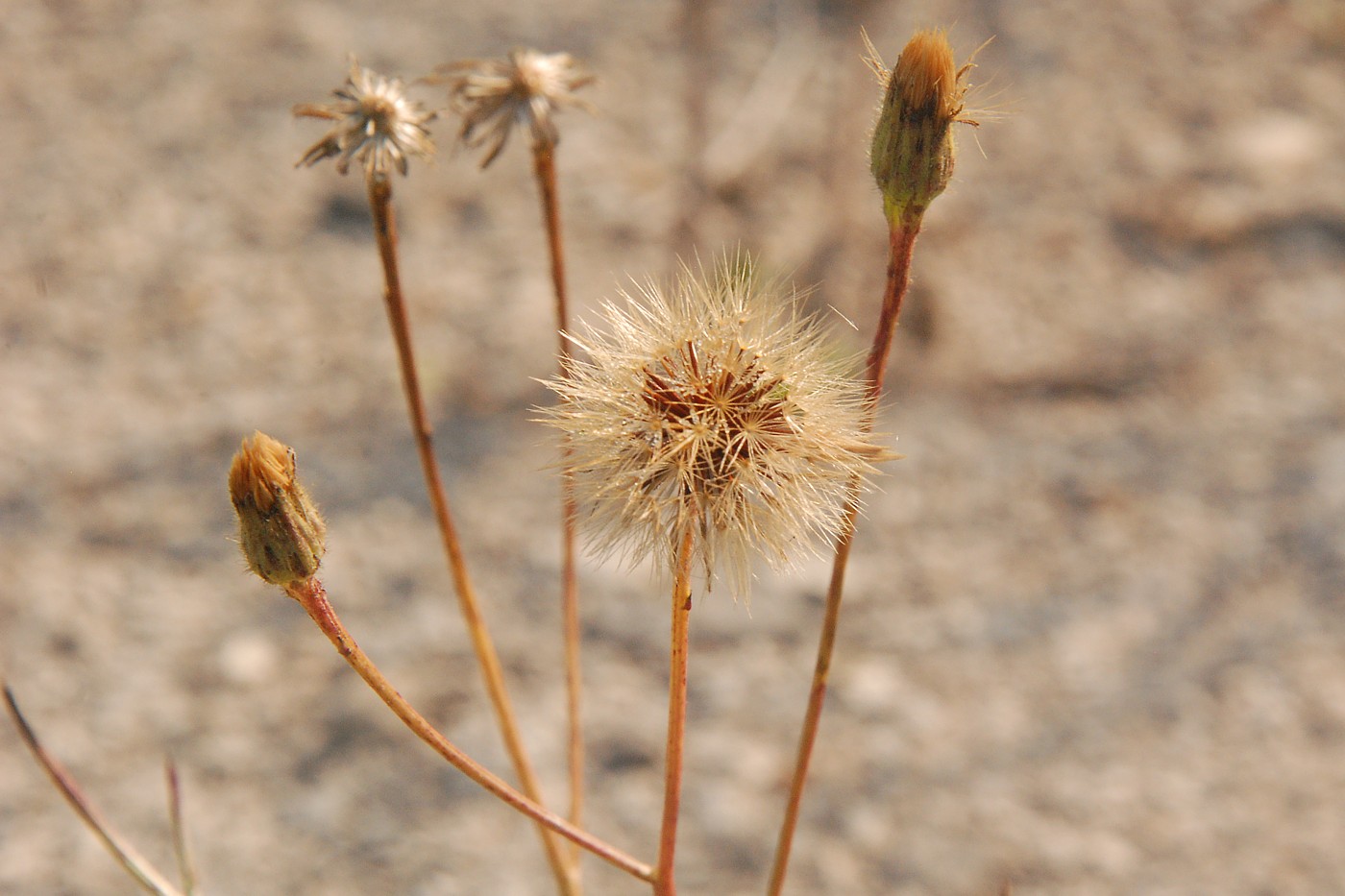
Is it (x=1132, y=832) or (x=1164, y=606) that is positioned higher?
(x=1164, y=606)

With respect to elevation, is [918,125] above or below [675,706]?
above

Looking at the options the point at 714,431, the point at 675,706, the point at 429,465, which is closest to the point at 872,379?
the point at 714,431

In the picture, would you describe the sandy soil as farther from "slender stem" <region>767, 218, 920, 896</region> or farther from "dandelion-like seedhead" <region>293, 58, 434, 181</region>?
"dandelion-like seedhead" <region>293, 58, 434, 181</region>

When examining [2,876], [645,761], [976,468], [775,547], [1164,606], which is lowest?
[2,876]

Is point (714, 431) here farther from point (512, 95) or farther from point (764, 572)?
point (764, 572)

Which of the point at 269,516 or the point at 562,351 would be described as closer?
the point at 269,516

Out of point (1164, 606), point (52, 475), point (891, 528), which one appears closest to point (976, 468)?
point (891, 528)

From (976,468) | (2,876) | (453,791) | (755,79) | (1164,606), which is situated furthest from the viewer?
(755,79)

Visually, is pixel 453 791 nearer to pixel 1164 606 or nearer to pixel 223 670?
pixel 223 670
